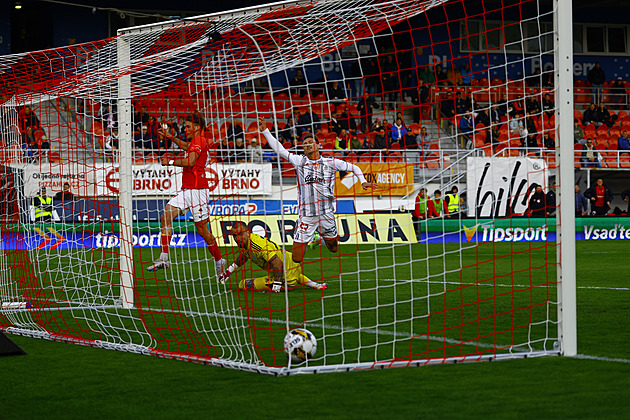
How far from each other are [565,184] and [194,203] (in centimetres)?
604

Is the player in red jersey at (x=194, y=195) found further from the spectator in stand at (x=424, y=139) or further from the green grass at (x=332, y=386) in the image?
the spectator in stand at (x=424, y=139)

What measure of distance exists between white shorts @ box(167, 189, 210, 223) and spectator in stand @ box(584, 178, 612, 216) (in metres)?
17.0

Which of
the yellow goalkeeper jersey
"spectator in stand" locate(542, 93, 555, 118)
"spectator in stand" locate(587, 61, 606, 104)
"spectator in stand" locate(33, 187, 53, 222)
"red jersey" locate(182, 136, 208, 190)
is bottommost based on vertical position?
the yellow goalkeeper jersey

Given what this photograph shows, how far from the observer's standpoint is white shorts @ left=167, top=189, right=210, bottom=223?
10.6 metres

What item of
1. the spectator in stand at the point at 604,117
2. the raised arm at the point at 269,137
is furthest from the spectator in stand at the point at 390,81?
the raised arm at the point at 269,137

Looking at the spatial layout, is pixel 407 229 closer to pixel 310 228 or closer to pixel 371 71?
pixel 371 71

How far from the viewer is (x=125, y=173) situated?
895 centimetres

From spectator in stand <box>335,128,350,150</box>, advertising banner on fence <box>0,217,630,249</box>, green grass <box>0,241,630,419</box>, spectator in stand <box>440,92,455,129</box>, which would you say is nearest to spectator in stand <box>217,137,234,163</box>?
advertising banner on fence <box>0,217,630,249</box>

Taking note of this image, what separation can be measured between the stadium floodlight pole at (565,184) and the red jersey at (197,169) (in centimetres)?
491

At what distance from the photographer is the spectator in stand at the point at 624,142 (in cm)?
2720

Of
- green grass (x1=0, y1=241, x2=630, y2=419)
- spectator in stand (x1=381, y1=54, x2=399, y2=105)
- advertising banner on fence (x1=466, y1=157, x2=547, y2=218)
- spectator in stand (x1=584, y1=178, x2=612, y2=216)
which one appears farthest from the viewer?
spectator in stand (x1=381, y1=54, x2=399, y2=105)

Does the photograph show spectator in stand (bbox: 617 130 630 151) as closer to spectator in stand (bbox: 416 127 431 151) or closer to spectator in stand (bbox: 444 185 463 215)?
spectator in stand (bbox: 416 127 431 151)

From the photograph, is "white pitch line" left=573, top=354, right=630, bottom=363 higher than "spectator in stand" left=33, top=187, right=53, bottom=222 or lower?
lower

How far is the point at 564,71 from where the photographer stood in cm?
594
